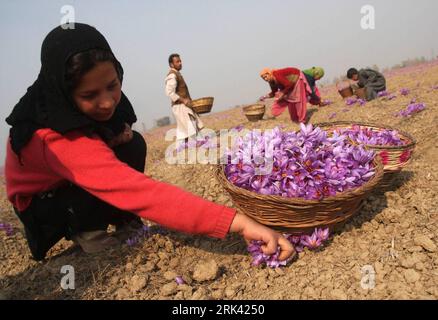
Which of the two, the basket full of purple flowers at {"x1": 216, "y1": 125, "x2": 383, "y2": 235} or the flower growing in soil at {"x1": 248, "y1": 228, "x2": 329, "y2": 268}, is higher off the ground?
the basket full of purple flowers at {"x1": 216, "y1": 125, "x2": 383, "y2": 235}

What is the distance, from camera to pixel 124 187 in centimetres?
170

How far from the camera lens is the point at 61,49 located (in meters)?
1.82

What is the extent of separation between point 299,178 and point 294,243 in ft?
1.46

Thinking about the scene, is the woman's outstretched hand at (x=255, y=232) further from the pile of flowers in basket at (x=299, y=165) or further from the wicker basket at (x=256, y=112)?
the wicker basket at (x=256, y=112)

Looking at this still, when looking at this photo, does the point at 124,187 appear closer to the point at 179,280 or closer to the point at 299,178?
the point at 179,280

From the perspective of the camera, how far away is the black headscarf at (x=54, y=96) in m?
1.82

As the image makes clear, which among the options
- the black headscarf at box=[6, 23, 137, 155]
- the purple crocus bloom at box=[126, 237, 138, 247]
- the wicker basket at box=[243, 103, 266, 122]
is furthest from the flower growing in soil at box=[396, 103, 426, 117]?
the black headscarf at box=[6, 23, 137, 155]

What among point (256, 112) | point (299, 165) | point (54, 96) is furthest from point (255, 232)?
point (256, 112)

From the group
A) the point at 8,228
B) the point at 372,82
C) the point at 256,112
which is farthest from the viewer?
the point at 256,112

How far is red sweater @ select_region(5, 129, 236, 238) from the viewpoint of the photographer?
66.4 inches

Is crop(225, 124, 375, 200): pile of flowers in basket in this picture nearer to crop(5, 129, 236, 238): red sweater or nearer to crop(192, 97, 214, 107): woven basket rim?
crop(5, 129, 236, 238): red sweater

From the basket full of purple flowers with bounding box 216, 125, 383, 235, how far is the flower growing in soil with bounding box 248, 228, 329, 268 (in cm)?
6

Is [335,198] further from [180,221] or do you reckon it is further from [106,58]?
[106,58]
